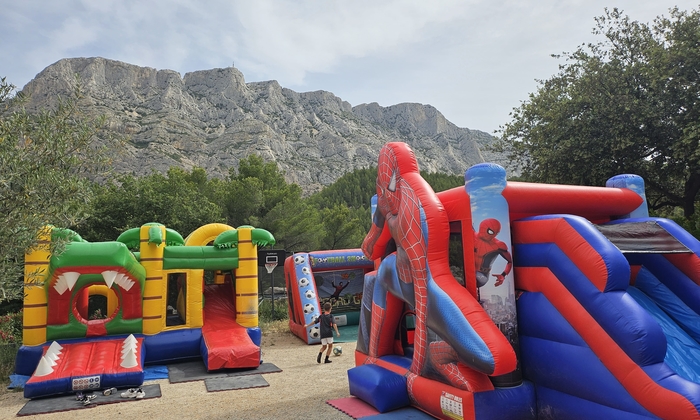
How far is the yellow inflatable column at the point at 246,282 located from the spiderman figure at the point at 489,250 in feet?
20.0

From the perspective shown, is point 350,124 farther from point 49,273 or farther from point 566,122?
point 49,273

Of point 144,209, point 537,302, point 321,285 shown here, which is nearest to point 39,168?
point 537,302

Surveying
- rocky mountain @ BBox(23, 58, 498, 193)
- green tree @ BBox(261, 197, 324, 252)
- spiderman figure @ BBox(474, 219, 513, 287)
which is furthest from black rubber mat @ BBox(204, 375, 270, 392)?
rocky mountain @ BBox(23, 58, 498, 193)

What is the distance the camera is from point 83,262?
8.41m

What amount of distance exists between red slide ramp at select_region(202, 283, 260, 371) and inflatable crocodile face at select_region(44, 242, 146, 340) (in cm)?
143

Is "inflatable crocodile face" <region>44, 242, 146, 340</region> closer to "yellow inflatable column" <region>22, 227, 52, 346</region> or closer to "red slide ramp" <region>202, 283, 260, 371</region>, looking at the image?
"yellow inflatable column" <region>22, 227, 52, 346</region>

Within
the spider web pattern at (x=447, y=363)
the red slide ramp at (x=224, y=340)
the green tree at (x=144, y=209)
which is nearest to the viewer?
the spider web pattern at (x=447, y=363)

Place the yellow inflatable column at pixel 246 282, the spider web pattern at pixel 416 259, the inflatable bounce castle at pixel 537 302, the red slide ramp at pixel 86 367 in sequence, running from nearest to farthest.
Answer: the inflatable bounce castle at pixel 537 302 → the spider web pattern at pixel 416 259 → the red slide ramp at pixel 86 367 → the yellow inflatable column at pixel 246 282

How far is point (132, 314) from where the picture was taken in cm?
916

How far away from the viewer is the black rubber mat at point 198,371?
8.40 m

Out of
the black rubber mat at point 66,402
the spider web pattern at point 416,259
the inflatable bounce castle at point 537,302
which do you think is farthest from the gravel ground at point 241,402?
the spider web pattern at point 416,259

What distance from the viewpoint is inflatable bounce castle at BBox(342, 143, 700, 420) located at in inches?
164

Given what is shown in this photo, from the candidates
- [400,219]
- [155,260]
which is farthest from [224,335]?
[400,219]

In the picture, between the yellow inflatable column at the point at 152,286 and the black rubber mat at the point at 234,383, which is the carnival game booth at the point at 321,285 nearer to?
the black rubber mat at the point at 234,383
